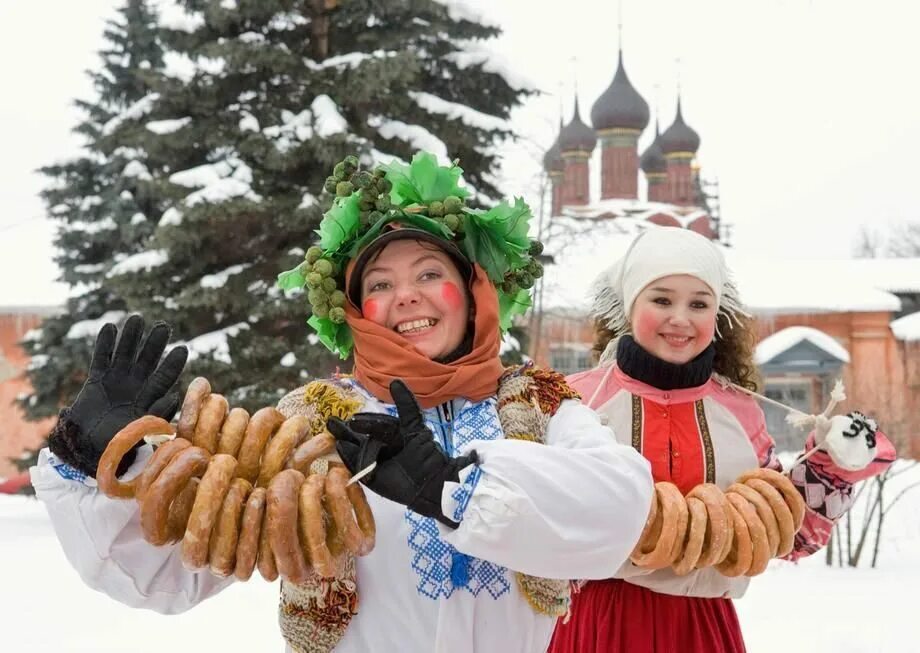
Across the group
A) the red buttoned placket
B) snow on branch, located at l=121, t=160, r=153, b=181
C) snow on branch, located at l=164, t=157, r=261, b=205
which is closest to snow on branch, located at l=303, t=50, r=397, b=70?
snow on branch, located at l=164, t=157, r=261, b=205

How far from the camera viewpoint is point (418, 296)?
2316mm

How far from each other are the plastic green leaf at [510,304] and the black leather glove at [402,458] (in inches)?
32.0

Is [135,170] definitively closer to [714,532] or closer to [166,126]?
[166,126]

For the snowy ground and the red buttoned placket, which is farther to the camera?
the snowy ground

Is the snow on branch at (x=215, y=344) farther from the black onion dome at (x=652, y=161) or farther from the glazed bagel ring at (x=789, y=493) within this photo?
the black onion dome at (x=652, y=161)

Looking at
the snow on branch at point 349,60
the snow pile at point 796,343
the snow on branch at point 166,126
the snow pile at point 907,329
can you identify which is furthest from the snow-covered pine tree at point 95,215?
the snow pile at point 907,329

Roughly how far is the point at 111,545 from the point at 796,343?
24452 millimetres

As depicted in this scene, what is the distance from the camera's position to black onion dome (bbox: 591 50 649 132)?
1452 inches

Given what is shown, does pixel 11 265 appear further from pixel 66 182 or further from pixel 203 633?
pixel 203 633

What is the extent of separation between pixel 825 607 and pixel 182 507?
279 inches

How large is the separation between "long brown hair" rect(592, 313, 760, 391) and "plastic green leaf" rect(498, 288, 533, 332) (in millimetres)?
1092

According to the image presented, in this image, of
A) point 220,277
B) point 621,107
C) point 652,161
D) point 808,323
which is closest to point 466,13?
point 220,277

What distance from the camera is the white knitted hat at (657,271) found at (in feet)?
10.7

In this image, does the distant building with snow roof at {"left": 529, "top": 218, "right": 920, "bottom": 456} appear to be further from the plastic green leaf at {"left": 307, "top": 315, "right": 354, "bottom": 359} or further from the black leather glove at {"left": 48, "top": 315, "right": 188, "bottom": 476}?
the black leather glove at {"left": 48, "top": 315, "right": 188, "bottom": 476}
